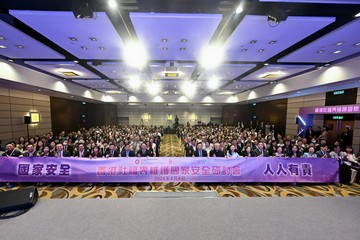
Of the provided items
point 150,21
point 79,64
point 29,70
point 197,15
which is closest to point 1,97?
point 29,70

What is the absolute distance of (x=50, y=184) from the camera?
16.2 ft

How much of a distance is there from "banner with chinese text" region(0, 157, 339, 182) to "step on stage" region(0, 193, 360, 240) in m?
0.78

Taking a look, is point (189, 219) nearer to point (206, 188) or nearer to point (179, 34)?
point (206, 188)

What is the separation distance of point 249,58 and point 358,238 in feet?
17.8

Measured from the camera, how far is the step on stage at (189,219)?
287 centimetres

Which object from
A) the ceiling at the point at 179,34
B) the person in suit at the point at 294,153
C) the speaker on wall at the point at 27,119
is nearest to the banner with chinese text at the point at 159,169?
Result: the person in suit at the point at 294,153

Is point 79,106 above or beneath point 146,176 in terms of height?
above

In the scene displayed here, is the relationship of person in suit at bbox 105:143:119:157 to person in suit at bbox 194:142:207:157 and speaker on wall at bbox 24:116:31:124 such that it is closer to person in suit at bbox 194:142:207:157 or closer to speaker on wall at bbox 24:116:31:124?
person in suit at bbox 194:142:207:157

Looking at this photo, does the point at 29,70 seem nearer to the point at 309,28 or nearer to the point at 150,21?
the point at 150,21

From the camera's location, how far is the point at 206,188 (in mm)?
4766

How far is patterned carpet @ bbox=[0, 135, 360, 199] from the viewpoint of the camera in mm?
4359

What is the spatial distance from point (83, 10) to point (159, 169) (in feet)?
13.9

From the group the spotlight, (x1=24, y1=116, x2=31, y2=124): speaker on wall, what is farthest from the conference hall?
(x1=24, y1=116, x2=31, y2=124): speaker on wall

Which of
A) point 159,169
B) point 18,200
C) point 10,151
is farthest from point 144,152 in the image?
point 10,151
